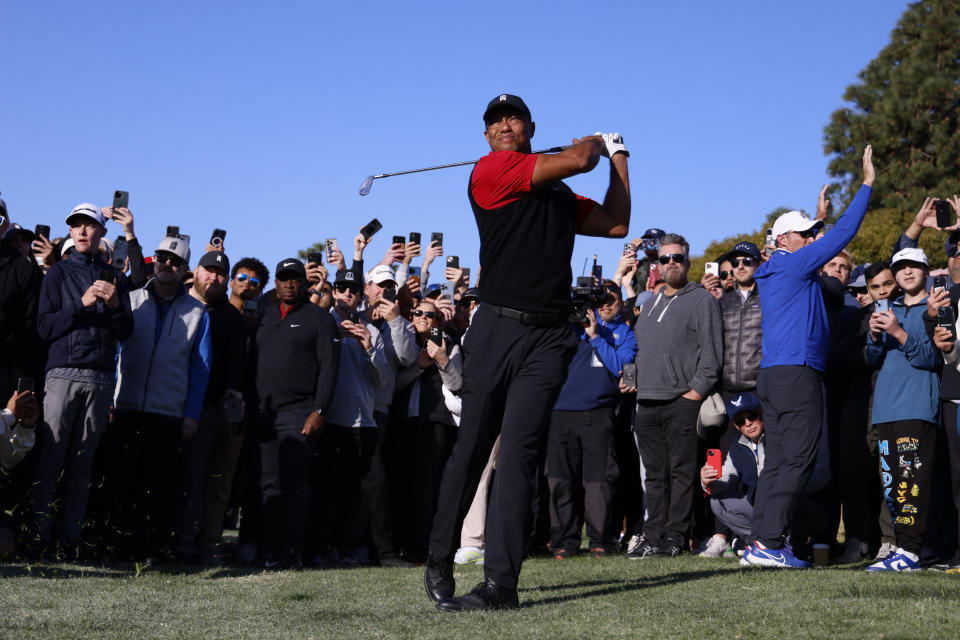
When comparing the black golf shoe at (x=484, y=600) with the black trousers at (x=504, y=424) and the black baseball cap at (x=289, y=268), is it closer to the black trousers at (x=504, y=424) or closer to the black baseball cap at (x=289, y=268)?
the black trousers at (x=504, y=424)

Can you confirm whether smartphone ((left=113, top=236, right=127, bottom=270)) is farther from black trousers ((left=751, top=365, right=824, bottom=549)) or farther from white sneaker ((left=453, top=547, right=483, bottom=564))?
black trousers ((left=751, top=365, right=824, bottom=549))

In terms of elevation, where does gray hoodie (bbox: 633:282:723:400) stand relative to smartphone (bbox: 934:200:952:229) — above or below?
below

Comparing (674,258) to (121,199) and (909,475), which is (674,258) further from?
(121,199)

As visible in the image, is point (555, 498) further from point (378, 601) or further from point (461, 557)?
point (378, 601)

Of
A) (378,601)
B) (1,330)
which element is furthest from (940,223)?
(1,330)

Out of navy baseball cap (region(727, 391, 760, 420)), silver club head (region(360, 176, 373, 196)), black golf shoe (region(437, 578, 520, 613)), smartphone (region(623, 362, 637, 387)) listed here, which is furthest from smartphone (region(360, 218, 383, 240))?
black golf shoe (region(437, 578, 520, 613))

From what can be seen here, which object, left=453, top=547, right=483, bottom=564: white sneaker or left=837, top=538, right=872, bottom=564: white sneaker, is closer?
left=837, top=538, right=872, bottom=564: white sneaker

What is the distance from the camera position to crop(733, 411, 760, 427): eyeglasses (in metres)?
8.99

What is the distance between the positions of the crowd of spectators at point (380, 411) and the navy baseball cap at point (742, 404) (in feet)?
0.07

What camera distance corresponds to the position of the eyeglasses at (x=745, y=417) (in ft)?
29.5

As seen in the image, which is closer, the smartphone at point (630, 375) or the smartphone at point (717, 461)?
the smartphone at point (717, 461)

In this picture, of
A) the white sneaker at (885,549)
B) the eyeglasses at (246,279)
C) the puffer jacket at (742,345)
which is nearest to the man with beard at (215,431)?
the eyeglasses at (246,279)

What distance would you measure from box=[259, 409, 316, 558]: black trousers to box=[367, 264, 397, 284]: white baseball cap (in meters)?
1.65

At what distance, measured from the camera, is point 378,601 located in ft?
19.8
